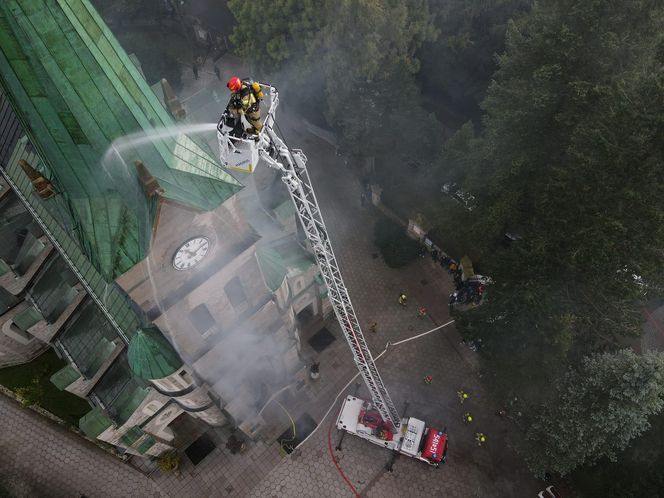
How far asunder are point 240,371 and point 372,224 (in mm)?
23424

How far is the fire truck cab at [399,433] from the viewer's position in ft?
108

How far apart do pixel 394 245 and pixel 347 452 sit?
744 inches

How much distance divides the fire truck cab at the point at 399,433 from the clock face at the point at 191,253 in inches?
786

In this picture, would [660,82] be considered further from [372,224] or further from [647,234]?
[372,224]

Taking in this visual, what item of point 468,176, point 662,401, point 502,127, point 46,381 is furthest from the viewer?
point 46,381

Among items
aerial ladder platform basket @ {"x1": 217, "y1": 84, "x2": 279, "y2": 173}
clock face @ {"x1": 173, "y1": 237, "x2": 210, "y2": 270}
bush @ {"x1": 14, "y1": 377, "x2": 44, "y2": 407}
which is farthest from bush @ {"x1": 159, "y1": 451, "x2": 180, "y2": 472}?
aerial ladder platform basket @ {"x1": 217, "y1": 84, "x2": 279, "y2": 173}

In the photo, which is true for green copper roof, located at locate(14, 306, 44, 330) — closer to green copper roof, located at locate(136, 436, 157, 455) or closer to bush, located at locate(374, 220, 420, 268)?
green copper roof, located at locate(136, 436, 157, 455)

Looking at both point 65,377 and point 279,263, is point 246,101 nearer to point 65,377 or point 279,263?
point 279,263

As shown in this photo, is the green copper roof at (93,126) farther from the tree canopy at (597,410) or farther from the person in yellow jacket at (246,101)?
the tree canopy at (597,410)

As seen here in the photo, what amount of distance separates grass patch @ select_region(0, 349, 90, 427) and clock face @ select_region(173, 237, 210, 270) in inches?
990

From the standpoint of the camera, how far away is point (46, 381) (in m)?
39.1

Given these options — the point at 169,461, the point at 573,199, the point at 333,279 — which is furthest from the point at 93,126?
the point at 169,461

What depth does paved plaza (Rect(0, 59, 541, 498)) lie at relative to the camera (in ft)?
110

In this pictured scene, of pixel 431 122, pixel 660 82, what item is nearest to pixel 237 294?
pixel 660 82
